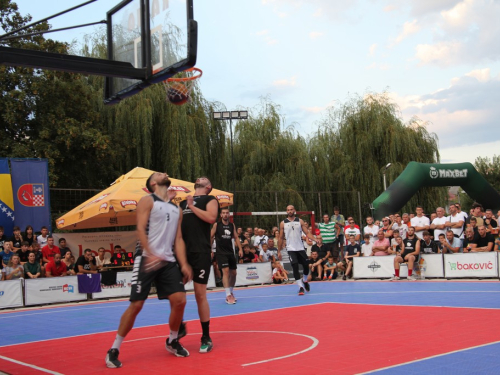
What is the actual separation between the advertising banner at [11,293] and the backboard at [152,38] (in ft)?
32.3

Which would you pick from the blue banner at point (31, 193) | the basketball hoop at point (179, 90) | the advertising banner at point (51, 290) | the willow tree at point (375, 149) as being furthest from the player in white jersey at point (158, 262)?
the willow tree at point (375, 149)

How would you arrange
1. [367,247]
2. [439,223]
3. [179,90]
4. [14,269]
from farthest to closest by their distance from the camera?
[367,247] < [439,223] < [14,269] < [179,90]

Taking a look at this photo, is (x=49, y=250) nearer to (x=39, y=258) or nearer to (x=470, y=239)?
(x=39, y=258)

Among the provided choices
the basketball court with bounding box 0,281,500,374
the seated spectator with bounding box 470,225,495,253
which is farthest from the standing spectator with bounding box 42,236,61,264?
the seated spectator with bounding box 470,225,495,253

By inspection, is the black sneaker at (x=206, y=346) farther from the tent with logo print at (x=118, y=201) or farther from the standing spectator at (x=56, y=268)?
the standing spectator at (x=56, y=268)

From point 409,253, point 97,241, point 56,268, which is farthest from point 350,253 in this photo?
point 56,268

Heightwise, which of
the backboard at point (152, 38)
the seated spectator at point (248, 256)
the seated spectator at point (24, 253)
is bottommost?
the seated spectator at point (248, 256)

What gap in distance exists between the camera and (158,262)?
7.09 meters

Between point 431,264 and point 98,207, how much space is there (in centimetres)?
1053

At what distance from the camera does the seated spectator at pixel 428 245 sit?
62.8 ft

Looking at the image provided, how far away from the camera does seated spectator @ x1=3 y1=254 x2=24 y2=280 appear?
1698 cm

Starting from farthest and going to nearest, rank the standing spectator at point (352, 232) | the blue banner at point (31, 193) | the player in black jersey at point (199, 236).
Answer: the standing spectator at point (352, 232), the blue banner at point (31, 193), the player in black jersey at point (199, 236)

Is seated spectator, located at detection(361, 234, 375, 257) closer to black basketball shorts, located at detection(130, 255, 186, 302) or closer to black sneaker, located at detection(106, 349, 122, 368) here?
black basketball shorts, located at detection(130, 255, 186, 302)

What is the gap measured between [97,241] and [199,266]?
13900 mm
